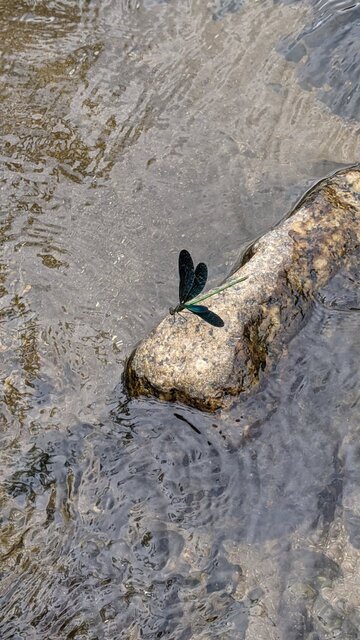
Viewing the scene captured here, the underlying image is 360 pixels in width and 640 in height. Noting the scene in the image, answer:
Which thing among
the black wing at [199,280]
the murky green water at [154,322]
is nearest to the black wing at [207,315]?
the black wing at [199,280]

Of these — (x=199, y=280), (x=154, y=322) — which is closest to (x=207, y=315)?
(x=199, y=280)

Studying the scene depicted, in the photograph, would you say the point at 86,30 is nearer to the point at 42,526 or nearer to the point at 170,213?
the point at 170,213

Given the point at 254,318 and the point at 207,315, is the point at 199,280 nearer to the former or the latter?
the point at 207,315

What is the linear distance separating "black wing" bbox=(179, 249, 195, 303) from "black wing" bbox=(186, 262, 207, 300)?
2cm

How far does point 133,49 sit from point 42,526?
3.70m

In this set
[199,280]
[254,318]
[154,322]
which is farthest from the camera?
[154,322]

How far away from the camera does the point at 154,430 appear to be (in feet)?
12.9

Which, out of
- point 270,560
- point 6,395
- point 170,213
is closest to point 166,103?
point 170,213

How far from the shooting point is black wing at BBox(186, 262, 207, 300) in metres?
3.80

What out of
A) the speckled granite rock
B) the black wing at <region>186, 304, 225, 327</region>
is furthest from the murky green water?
the black wing at <region>186, 304, 225, 327</region>

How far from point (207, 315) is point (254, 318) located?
1.30 ft

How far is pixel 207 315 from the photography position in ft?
12.2

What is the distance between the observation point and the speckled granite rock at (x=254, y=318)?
153 inches

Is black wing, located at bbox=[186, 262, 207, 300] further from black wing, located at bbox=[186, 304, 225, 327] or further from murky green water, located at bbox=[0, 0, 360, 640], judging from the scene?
murky green water, located at bbox=[0, 0, 360, 640]
